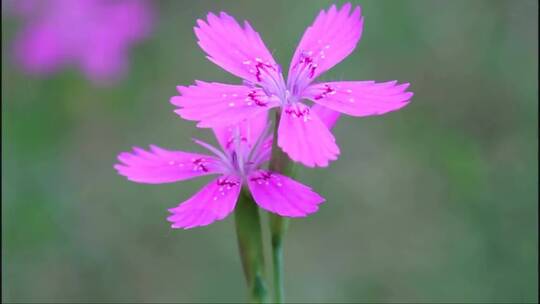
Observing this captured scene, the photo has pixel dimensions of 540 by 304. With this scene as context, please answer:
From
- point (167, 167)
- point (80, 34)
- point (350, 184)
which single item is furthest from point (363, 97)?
point (80, 34)

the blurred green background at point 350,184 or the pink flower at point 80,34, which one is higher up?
the pink flower at point 80,34

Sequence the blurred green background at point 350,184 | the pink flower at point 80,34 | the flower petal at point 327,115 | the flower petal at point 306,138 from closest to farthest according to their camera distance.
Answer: the flower petal at point 306,138, the flower petal at point 327,115, the blurred green background at point 350,184, the pink flower at point 80,34

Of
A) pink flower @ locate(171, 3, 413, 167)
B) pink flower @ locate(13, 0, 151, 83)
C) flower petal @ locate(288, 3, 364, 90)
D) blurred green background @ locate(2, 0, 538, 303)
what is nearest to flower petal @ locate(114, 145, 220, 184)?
pink flower @ locate(171, 3, 413, 167)

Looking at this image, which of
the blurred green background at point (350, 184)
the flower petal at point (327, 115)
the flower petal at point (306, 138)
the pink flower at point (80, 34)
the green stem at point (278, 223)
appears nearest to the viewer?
the flower petal at point (306, 138)

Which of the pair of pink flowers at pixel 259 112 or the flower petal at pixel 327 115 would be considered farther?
the flower petal at pixel 327 115

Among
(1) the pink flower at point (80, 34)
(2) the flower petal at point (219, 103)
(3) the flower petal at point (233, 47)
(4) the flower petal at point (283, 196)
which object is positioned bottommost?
(4) the flower petal at point (283, 196)

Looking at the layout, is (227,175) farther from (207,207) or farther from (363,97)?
(363,97)

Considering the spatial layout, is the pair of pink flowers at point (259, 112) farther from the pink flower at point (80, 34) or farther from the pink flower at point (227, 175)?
the pink flower at point (80, 34)

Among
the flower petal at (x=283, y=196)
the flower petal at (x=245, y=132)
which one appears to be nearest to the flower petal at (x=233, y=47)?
the flower petal at (x=245, y=132)
